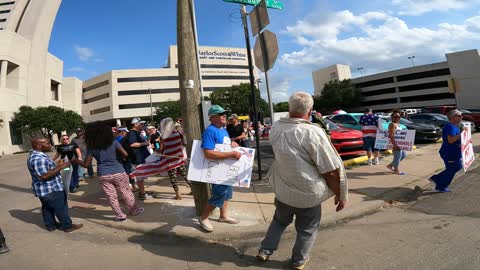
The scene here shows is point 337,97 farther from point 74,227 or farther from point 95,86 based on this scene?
point 74,227

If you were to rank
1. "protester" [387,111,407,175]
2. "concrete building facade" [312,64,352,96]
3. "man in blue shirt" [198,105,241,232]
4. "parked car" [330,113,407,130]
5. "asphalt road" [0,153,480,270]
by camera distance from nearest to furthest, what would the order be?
"asphalt road" [0,153,480,270], "man in blue shirt" [198,105,241,232], "protester" [387,111,407,175], "parked car" [330,113,407,130], "concrete building facade" [312,64,352,96]

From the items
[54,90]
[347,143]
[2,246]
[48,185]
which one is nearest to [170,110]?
[54,90]

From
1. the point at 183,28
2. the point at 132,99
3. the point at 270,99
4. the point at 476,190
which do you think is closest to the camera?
the point at 183,28

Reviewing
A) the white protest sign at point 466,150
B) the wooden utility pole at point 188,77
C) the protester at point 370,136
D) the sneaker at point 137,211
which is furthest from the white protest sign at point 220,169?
the protester at point 370,136

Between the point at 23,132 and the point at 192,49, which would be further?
the point at 23,132

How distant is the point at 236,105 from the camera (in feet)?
200

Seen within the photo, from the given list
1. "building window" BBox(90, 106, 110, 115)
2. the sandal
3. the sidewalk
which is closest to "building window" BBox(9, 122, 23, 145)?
"building window" BBox(90, 106, 110, 115)

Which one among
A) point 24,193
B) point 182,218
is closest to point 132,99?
point 24,193

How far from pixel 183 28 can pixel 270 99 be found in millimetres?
2848

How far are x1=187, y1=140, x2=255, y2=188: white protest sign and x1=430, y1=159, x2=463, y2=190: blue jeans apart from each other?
3929 millimetres

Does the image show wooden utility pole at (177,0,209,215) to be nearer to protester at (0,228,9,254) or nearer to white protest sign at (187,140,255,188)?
white protest sign at (187,140,255,188)

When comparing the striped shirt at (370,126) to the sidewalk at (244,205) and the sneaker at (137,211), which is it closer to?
the sidewalk at (244,205)

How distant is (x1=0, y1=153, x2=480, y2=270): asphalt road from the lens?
3.37 m

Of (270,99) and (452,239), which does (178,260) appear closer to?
(452,239)
